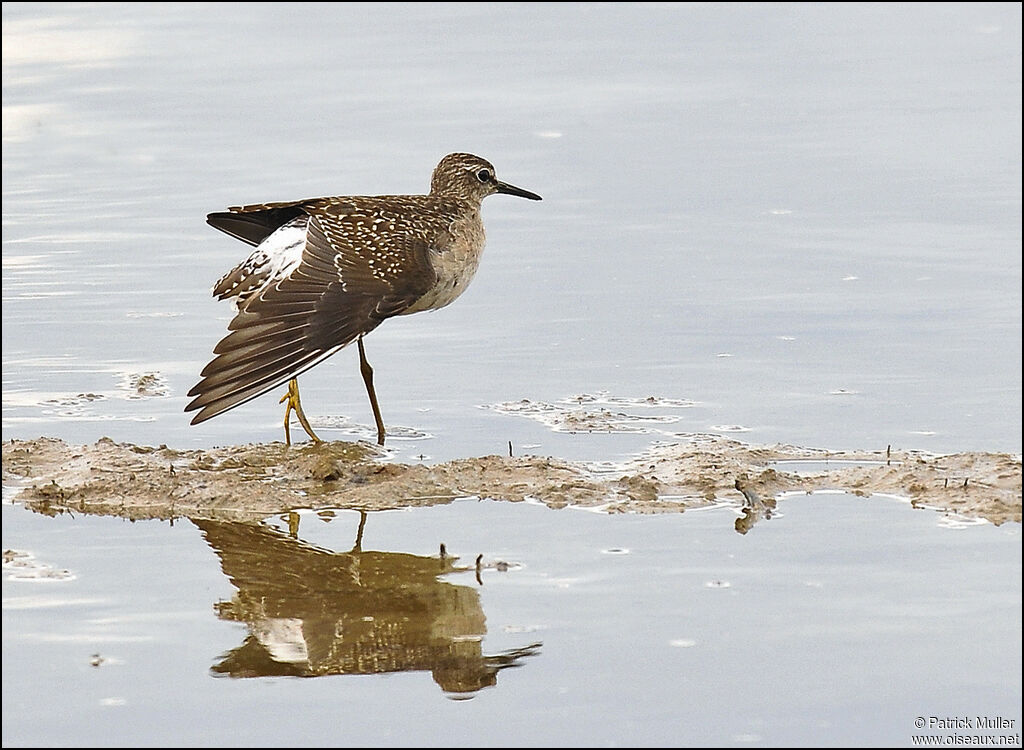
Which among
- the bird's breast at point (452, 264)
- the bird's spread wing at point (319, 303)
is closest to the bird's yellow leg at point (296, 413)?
the bird's spread wing at point (319, 303)

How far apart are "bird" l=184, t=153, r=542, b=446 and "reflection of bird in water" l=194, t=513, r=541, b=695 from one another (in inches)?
32.5

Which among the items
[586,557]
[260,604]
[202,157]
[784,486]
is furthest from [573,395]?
[202,157]

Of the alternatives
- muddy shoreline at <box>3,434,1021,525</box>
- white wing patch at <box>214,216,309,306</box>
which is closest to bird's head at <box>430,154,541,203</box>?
white wing patch at <box>214,216,309,306</box>

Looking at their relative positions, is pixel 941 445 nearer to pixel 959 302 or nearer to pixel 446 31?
pixel 959 302

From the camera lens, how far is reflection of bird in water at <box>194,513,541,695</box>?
6293mm

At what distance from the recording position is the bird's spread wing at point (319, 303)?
8.15 m

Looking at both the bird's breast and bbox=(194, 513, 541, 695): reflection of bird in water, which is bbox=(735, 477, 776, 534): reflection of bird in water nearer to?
bbox=(194, 513, 541, 695): reflection of bird in water

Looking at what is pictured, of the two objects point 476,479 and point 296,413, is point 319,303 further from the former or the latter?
point 476,479

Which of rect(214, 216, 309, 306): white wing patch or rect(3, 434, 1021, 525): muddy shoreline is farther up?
rect(214, 216, 309, 306): white wing patch

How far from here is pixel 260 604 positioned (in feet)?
22.6

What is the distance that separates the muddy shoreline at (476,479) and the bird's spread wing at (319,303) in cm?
41

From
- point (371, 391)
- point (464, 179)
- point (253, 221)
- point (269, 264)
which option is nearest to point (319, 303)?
point (269, 264)

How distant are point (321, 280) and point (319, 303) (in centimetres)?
18

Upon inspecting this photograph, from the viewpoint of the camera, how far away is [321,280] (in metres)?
8.77
